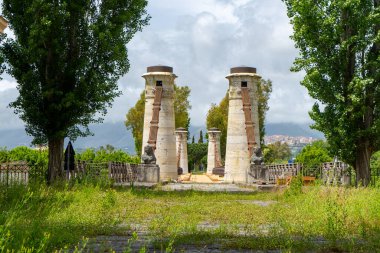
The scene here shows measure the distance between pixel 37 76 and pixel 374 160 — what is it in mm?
23476

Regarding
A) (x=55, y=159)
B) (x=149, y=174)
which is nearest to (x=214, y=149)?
(x=149, y=174)

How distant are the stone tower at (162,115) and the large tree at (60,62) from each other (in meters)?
11.0

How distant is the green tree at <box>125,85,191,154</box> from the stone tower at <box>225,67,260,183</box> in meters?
16.4

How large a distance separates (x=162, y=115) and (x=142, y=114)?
15.6 m

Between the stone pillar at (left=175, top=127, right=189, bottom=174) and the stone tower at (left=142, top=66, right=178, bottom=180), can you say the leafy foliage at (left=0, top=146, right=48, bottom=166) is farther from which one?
the stone pillar at (left=175, top=127, right=189, bottom=174)

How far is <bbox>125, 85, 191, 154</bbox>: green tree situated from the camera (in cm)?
4551

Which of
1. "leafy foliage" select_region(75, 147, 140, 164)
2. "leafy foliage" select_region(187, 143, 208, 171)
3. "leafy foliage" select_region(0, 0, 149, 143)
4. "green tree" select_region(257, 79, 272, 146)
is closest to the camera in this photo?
"leafy foliage" select_region(0, 0, 149, 143)

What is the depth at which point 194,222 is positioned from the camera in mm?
9641

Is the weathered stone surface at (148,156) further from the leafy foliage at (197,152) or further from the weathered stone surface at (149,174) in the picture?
the leafy foliage at (197,152)

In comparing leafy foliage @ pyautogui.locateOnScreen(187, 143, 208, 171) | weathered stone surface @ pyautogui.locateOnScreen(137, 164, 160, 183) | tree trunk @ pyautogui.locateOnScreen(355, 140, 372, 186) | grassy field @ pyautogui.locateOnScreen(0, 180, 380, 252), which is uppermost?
leafy foliage @ pyautogui.locateOnScreen(187, 143, 208, 171)

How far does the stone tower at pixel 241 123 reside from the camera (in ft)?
93.9

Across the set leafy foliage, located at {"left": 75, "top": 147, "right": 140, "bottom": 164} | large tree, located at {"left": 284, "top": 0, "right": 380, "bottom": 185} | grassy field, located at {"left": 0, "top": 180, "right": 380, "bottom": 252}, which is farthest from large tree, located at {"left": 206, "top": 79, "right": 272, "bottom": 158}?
grassy field, located at {"left": 0, "top": 180, "right": 380, "bottom": 252}

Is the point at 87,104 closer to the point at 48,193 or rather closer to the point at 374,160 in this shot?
the point at 48,193

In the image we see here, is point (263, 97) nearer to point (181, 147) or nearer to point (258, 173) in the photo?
point (181, 147)
